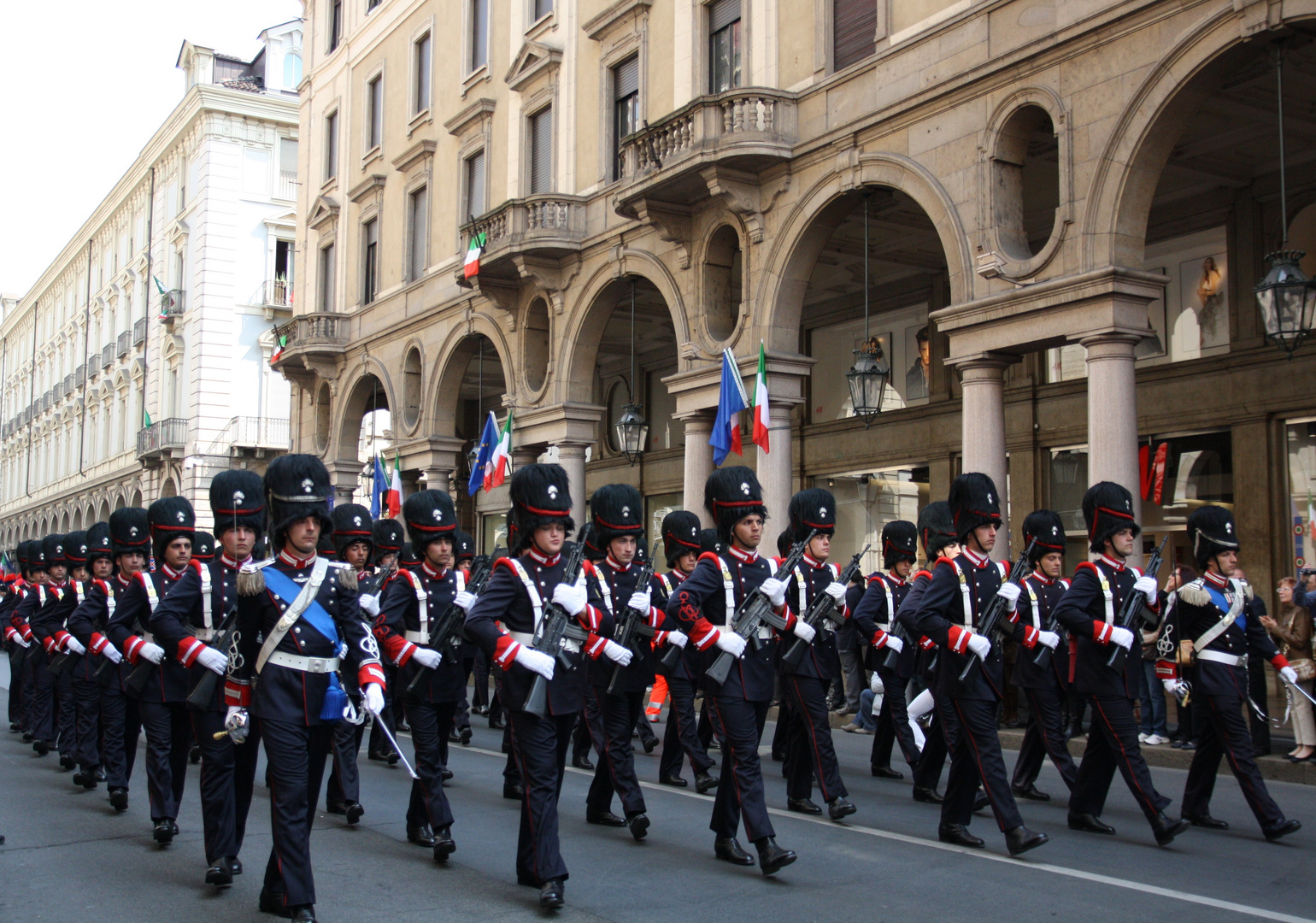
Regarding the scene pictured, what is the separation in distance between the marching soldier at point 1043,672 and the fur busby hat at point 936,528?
0.63 metres

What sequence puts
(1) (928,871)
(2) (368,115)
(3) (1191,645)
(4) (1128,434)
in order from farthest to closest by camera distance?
1. (2) (368,115)
2. (4) (1128,434)
3. (3) (1191,645)
4. (1) (928,871)

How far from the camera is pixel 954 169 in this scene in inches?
590

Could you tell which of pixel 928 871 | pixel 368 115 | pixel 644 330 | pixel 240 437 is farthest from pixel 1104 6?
pixel 240 437

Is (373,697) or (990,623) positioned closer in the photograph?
(373,697)

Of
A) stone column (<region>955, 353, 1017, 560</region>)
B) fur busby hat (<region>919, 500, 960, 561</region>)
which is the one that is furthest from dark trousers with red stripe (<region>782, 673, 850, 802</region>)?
stone column (<region>955, 353, 1017, 560</region>)

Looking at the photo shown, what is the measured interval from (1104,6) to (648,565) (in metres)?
7.81

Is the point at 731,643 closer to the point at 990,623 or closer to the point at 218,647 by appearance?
the point at 990,623

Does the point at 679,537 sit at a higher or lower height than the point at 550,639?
higher

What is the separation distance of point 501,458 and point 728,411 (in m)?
6.31

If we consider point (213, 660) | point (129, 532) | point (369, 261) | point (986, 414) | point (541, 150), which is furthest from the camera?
point (369, 261)

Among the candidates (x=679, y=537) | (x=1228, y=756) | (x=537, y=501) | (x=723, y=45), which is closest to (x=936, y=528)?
(x=679, y=537)

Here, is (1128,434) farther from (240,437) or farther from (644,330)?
(240,437)

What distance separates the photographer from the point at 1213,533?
8.66 meters

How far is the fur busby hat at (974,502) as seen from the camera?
8.07 meters
